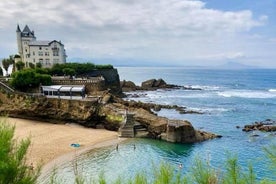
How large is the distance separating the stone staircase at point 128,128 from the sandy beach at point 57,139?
100 cm

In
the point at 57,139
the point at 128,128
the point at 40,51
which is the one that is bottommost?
the point at 57,139

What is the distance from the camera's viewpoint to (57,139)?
3681 cm

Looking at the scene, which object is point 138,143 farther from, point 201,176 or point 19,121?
point 201,176

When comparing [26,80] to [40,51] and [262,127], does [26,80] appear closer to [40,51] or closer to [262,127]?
[40,51]

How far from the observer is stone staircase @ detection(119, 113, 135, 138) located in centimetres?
3941

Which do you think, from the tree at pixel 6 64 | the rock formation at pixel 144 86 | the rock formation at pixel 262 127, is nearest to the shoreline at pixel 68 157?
the rock formation at pixel 262 127

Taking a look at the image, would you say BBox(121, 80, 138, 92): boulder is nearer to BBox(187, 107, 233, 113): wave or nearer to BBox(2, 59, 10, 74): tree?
BBox(2, 59, 10, 74): tree

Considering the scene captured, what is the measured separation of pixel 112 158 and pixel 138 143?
594cm

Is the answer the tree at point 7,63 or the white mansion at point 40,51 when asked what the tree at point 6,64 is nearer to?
the tree at point 7,63

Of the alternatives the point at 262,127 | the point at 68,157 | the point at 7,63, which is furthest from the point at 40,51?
the point at 262,127

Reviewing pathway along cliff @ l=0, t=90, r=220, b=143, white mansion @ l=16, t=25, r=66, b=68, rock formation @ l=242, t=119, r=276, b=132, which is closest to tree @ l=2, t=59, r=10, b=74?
white mansion @ l=16, t=25, r=66, b=68

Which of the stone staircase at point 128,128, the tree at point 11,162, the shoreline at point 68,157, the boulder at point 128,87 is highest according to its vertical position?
the tree at point 11,162

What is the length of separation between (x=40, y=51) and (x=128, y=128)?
46409mm

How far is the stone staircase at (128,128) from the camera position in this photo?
129 ft
